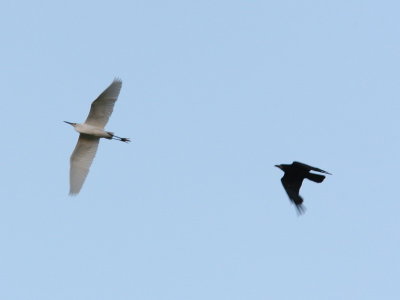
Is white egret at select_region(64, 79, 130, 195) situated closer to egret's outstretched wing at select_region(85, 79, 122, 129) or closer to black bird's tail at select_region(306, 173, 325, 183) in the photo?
egret's outstretched wing at select_region(85, 79, 122, 129)

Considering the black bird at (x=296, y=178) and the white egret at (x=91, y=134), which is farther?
the white egret at (x=91, y=134)

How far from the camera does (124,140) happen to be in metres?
29.4

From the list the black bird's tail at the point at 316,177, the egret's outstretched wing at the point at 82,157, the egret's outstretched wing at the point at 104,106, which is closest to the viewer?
the black bird's tail at the point at 316,177

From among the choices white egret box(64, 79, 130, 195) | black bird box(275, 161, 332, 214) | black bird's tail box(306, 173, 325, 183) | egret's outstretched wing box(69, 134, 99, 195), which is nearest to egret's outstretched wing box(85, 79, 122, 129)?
white egret box(64, 79, 130, 195)

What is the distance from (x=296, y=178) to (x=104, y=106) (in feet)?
22.0

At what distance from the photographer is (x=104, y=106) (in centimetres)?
2806

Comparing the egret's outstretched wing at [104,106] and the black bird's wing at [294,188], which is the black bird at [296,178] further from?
the egret's outstretched wing at [104,106]

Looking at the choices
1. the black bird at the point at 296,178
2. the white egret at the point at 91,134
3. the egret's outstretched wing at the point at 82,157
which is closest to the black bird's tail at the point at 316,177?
the black bird at the point at 296,178

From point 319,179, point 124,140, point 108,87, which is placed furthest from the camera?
point 124,140

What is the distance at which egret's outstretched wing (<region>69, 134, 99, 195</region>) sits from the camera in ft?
92.8

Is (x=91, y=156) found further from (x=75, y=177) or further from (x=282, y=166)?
(x=282, y=166)

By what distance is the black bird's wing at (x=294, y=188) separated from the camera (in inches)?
992

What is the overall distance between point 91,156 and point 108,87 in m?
2.64

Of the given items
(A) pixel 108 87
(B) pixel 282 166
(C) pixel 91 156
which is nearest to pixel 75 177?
(C) pixel 91 156
